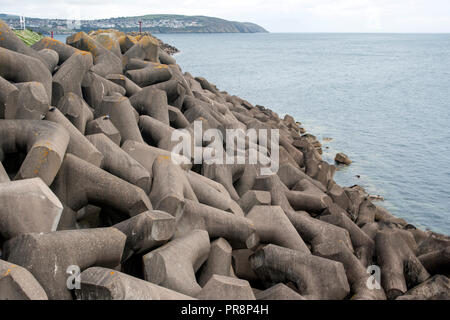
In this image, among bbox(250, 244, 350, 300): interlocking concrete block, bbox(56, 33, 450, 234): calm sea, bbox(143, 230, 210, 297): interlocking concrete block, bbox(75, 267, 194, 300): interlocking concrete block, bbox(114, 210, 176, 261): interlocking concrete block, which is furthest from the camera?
bbox(56, 33, 450, 234): calm sea

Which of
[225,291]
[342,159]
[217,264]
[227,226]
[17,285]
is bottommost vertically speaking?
[342,159]

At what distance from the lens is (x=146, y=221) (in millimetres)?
2771

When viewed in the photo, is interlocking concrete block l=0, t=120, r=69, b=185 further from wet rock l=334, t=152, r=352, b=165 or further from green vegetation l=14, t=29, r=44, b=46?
wet rock l=334, t=152, r=352, b=165

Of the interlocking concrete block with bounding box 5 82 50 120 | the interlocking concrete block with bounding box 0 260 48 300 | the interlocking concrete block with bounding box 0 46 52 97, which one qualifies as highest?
the interlocking concrete block with bounding box 0 46 52 97

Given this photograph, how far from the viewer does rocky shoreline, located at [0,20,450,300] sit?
235 cm

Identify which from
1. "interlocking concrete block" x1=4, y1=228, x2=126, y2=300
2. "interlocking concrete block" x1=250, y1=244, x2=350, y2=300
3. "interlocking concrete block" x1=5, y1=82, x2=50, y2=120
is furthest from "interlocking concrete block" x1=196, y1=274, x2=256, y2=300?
"interlocking concrete block" x1=5, y1=82, x2=50, y2=120

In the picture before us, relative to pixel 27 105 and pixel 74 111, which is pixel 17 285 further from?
pixel 74 111

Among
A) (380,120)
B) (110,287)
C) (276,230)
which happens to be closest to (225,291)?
(110,287)

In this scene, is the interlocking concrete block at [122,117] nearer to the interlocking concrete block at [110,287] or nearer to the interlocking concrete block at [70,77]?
the interlocking concrete block at [70,77]

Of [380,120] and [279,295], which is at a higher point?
[279,295]

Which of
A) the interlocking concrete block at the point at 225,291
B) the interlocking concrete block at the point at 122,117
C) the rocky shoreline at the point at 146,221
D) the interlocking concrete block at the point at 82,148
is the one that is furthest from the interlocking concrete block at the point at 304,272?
the interlocking concrete block at the point at 122,117

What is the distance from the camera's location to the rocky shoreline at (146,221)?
235cm

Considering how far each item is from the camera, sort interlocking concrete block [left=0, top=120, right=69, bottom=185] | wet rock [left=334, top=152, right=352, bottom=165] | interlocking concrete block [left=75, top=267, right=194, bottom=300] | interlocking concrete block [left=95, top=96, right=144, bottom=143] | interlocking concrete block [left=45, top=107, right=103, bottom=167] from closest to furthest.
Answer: interlocking concrete block [left=75, top=267, right=194, bottom=300]
interlocking concrete block [left=0, top=120, right=69, bottom=185]
interlocking concrete block [left=45, top=107, right=103, bottom=167]
interlocking concrete block [left=95, top=96, right=144, bottom=143]
wet rock [left=334, top=152, right=352, bottom=165]

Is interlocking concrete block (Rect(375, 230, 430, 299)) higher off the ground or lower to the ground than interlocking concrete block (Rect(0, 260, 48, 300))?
lower
